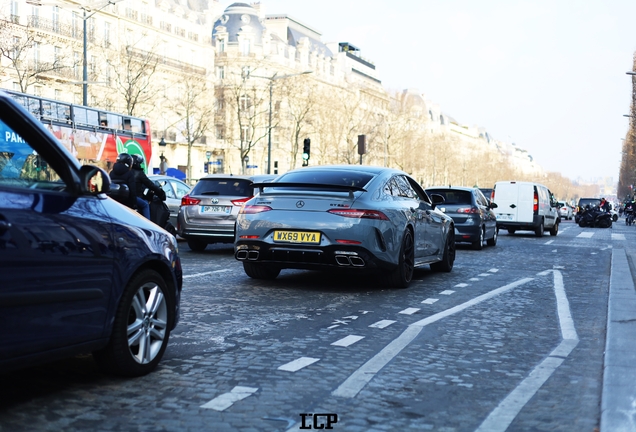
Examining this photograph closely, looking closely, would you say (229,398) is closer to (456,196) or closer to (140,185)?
(140,185)

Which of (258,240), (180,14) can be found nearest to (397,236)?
(258,240)

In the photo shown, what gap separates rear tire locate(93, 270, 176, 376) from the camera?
490 centimetres

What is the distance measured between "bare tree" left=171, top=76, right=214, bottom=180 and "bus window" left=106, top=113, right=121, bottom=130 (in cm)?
3425

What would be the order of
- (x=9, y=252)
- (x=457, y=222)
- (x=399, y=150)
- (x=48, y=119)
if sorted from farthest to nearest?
(x=399, y=150), (x=48, y=119), (x=457, y=222), (x=9, y=252)

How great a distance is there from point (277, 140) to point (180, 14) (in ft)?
57.8

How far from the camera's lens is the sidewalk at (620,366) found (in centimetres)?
445

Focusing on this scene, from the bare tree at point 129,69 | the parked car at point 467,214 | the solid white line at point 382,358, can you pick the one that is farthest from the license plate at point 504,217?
the bare tree at point 129,69

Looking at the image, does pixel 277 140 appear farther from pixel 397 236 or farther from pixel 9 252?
pixel 9 252

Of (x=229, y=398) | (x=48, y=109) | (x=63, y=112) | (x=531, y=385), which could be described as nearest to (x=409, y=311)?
(x=531, y=385)

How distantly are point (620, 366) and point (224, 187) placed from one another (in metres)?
11.4

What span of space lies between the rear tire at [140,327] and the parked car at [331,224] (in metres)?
4.22

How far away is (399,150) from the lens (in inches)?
3364

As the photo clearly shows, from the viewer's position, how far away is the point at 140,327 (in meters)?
5.12

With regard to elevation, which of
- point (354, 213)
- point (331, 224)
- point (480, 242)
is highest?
point (354, 213)
